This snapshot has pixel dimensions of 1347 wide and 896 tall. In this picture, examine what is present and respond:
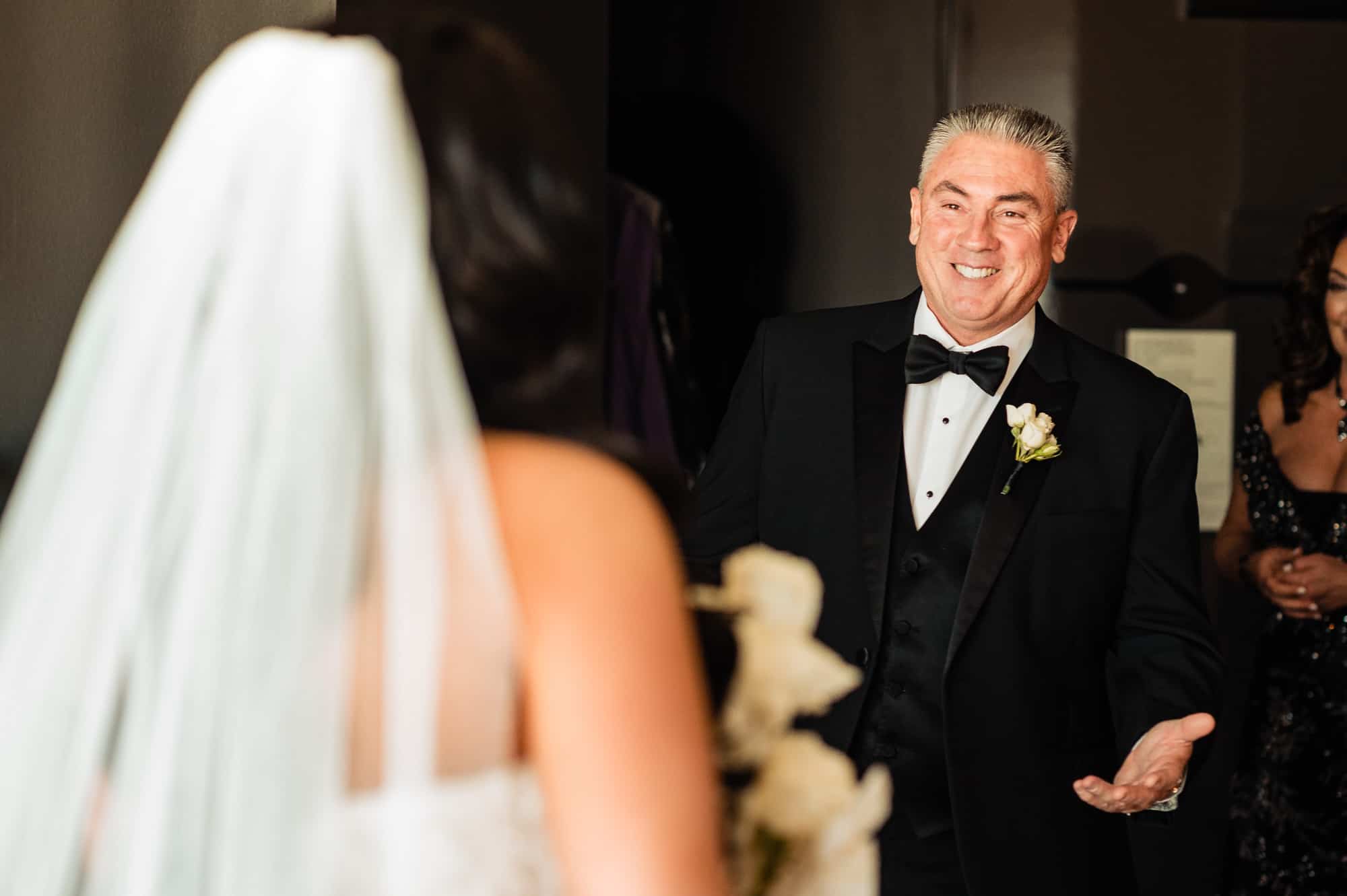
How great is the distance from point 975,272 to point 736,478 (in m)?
0.53

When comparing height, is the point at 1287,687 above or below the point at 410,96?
below

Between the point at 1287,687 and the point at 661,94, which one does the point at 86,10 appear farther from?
the point at 1287,687

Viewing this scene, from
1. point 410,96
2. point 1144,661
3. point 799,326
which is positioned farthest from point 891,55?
point 410,96

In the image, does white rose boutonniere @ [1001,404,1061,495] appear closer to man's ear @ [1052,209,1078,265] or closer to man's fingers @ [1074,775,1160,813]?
man's ear @ [1052,209,1078,265]

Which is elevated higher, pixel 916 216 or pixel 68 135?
pixel 68 135

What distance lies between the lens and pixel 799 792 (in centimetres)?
97

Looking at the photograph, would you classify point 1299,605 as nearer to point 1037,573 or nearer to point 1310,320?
point 1310,320

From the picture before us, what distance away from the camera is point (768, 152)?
4.14 m

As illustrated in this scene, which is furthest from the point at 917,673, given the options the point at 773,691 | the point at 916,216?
the point at 773,691

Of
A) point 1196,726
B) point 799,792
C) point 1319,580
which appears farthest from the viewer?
point 1319,580

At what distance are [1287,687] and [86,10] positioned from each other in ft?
9.17

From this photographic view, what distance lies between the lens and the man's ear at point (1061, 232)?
8.57ft

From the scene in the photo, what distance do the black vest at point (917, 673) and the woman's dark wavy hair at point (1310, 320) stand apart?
5.05 feet

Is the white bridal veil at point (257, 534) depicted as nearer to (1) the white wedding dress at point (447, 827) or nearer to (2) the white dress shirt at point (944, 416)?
(1) the white wedding dress at point (447, 827)
